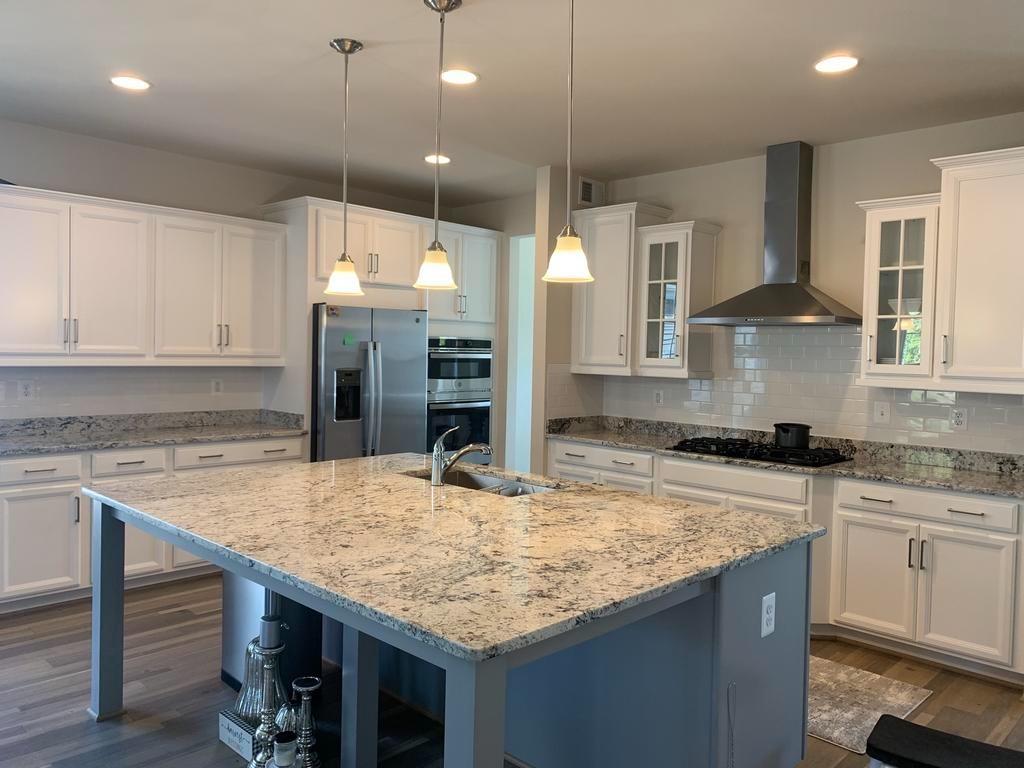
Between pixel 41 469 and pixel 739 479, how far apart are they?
→ 365 centimetres

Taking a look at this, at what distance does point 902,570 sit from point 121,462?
4.04 meters

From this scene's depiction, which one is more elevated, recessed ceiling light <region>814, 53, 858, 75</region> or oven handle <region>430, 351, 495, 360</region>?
recessed ceiling light <region>814, 53, 858, 75</region>

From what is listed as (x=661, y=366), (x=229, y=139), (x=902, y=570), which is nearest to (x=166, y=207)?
(x=229, y=139)

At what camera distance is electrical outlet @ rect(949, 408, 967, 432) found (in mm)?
3859

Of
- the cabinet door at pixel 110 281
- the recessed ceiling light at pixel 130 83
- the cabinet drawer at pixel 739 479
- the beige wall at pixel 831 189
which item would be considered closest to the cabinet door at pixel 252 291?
the cabinet door at pixel 110 281

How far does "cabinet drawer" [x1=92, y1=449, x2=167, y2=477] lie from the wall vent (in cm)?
307

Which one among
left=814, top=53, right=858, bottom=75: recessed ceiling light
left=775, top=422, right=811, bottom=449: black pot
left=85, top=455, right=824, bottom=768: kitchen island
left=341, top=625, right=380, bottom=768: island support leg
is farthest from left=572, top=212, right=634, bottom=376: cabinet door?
left=341, top=625, right=380, bottom=768: island support leg

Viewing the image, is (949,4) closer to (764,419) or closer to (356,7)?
(356,7)

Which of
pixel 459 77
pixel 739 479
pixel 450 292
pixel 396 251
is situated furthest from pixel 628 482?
pixel 459 77

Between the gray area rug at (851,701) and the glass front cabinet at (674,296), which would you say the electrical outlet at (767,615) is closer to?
the gray area rug at (851,701)

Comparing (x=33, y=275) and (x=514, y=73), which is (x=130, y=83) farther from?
(x=514, y=73)

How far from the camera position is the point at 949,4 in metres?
2.59

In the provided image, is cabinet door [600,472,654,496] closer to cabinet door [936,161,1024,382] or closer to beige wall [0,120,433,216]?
cabinet door [936,161,1024,382]

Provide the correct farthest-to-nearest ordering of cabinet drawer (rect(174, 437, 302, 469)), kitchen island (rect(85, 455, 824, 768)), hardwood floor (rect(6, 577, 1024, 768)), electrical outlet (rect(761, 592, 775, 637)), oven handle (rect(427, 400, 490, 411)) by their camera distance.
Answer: oven handle (rect(427, 400, 490, 411)), cabinet drawer (rect(174, 437, 302, 469)), hardwood floor (rect(6, 577, 1024, 768)), electrical outlet (rect(761, 592, 775, 637)), kitchen island (rect(85, 455, 824, 768))
